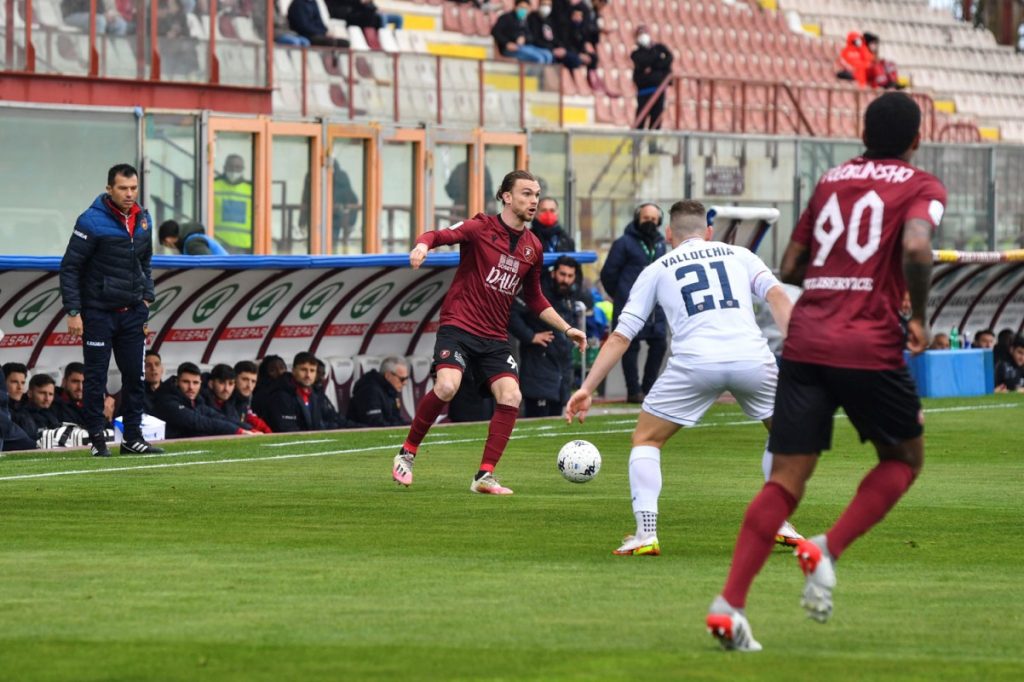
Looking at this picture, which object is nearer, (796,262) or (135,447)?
(796,262)

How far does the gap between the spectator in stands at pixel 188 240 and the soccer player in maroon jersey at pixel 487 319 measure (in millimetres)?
6236

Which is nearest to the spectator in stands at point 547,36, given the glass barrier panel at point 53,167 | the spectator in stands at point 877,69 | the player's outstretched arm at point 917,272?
the spectator in stands at point 877,69

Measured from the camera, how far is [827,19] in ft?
141

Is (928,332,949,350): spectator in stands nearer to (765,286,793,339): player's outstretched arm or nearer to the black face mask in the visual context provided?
the black face mask

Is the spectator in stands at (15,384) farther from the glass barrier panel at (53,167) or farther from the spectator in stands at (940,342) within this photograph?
the spectator in stands at (940,342)

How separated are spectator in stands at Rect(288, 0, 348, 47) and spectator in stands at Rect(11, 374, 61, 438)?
30.4 ft

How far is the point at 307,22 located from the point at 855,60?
16940 mm

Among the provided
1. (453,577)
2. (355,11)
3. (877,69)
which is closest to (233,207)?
(355,11)

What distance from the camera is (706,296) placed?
10281mm

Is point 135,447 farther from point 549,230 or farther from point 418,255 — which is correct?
point 549,230

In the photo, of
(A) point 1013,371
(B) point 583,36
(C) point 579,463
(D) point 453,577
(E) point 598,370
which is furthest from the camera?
(B) point 583,36

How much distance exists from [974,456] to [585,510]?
5836 millimetres

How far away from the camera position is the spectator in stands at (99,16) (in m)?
21.8

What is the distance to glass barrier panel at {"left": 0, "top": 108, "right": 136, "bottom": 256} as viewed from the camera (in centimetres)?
2100
